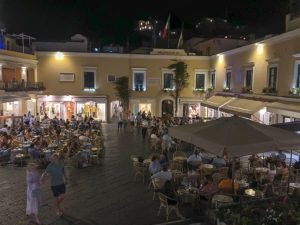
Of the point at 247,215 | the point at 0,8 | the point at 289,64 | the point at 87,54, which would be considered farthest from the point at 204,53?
the point at 247,215

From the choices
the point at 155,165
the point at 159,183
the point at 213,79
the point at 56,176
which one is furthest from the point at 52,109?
the point at 56,176

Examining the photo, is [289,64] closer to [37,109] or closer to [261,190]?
[261,190]

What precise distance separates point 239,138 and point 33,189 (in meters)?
5.35

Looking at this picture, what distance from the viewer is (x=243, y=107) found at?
72.4 ft

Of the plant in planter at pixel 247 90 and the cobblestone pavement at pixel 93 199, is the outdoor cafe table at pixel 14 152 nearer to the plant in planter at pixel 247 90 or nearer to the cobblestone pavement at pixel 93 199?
the cobblestone pavement at pixel 93 199

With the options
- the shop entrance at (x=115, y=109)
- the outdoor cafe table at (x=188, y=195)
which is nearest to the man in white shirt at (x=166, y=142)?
the outdoor cafe table at (x=188, y=195)

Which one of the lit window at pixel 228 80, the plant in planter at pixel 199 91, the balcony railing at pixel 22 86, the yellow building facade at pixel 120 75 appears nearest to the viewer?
the balcony railing at pixel 22 86

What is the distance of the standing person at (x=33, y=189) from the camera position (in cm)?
864

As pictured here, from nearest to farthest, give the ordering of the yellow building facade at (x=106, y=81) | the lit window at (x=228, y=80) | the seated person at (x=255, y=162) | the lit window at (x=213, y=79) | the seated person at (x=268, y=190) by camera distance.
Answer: the seated person at (x=268, y=190) < the seated person at (x=255, y=162) < the lit window at (x=228, y=80) < the yellow building facade at (x=106, y=81) < the lit window at (x=213, y=79)

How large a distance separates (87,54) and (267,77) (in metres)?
16.9

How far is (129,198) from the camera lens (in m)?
10.8

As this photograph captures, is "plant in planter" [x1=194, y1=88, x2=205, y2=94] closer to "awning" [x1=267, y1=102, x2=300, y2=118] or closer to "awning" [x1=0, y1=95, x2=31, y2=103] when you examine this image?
"awning" [x1=267, y1=102, x2=300, y2=118]

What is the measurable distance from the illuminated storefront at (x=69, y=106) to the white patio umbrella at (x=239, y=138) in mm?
23731

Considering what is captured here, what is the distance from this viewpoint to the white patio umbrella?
779 cm
